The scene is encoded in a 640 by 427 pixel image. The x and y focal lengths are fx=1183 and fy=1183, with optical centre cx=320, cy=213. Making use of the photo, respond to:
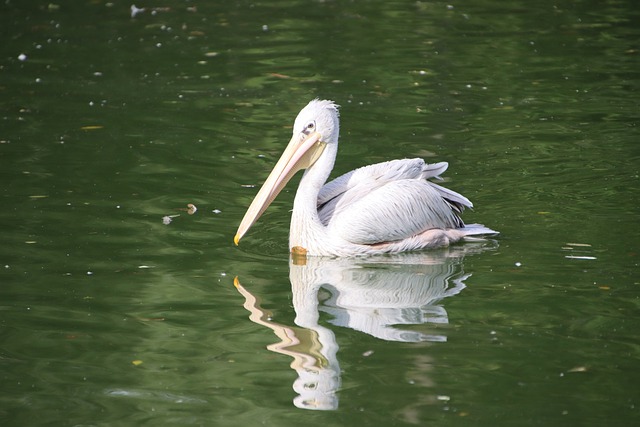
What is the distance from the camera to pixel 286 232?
22.2 ft

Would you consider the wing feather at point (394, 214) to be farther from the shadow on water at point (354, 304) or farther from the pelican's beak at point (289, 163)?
the pelican's beak at point (289, 163)

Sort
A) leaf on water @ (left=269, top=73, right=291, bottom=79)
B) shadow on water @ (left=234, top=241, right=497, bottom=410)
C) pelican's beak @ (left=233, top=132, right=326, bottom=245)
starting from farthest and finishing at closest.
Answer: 1. leaf on water @ (left=269, top=73, right=291, bottom=79)
2. pelican's beak @ (left=233, top=132, right=326, bottom=245)
3. shadow on water @ (left=234, top=241, right=497, bottom=410)

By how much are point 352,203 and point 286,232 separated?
21.1 inches

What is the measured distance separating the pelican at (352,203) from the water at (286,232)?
0.13 meters

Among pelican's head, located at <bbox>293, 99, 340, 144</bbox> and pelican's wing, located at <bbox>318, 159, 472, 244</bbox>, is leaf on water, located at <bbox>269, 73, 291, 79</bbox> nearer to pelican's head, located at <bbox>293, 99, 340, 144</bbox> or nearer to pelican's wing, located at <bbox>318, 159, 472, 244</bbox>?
pelican's wing, located at <bbox>318, 159, 472, 244</bbox>

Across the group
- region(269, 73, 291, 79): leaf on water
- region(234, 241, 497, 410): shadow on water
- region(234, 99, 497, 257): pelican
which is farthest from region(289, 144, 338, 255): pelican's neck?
region(269, 73, 291, 79): leaf on water

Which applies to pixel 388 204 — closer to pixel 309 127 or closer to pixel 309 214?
pixel 309 214

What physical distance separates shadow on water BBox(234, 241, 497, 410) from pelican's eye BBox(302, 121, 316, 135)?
70 cm

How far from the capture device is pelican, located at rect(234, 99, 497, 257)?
20.6 ft

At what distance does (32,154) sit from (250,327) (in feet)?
11.3

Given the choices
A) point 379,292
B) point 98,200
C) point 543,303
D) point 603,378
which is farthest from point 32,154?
point 603,378

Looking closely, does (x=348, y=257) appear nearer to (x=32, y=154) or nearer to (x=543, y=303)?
(x=543, y=303)

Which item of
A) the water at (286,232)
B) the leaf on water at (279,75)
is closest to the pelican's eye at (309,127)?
the water at (286,232)

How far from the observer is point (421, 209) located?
6.48 m
